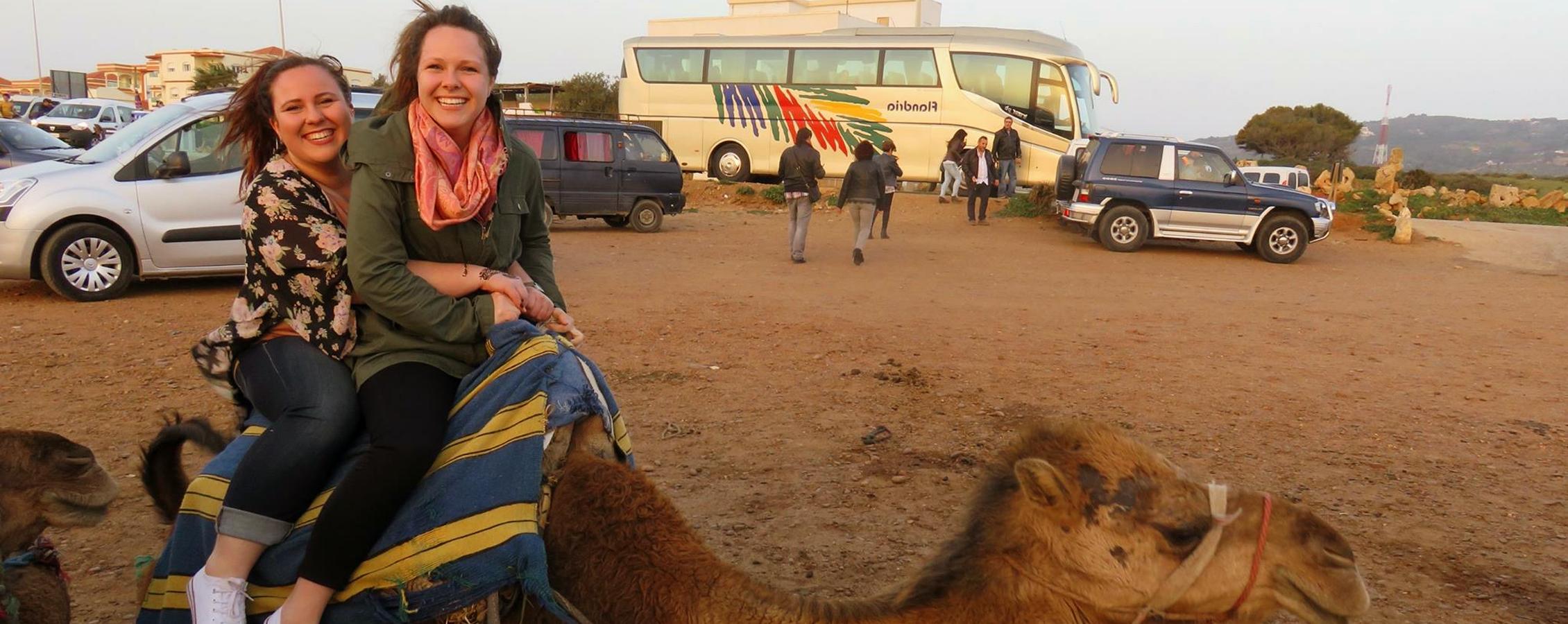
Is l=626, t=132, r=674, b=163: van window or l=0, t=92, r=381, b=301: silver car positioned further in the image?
l=626, t=132, r=674, b=163: van window

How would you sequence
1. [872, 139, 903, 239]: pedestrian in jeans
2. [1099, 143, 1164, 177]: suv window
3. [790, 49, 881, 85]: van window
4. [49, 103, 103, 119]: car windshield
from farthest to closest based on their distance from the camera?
[49, 103, 103, 119]: car windshield, [790, 49, 881, 85]: van window, [872, 139, 903, 239]: pedestrian in jeans, [1099, 143, 1164, 177]: suv window

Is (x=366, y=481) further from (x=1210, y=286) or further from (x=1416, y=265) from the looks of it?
(x=1416, y=265)

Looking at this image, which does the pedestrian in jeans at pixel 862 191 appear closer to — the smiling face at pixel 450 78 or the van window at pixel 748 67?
the smiling face at pixel 450 78

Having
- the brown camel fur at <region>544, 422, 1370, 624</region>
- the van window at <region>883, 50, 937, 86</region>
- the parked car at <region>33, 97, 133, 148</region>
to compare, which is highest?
the van window at <region>883, 50, 937, 86</region>

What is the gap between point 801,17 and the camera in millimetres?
44156

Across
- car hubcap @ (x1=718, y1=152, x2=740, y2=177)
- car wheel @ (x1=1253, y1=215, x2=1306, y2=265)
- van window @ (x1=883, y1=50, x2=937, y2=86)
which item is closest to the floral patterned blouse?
car wheel @ (x1=1253, y1=215, x2=1306, y2=265)

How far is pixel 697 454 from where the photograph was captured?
5574 mm

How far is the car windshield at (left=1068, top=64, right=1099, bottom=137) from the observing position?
2394 cm

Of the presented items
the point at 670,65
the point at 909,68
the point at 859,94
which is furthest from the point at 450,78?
the point at 670,65

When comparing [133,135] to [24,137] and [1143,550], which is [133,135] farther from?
[1143,550]

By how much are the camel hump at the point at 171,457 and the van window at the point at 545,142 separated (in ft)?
48.1

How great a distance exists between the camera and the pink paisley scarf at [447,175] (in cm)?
238

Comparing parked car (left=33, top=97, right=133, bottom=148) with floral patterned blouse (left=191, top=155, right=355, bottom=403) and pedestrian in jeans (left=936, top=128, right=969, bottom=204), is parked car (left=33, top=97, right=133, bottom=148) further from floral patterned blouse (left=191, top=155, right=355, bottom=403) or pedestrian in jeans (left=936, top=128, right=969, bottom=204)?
floral patterned blouse (left=191, top=155, right=355, bottom=403)

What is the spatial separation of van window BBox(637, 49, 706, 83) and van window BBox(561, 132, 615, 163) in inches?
402
